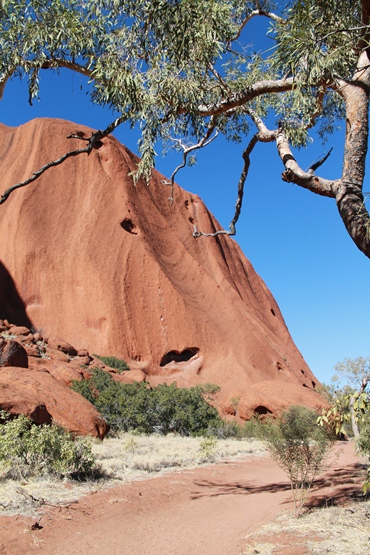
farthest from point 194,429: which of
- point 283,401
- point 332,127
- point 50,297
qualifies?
point 50,297

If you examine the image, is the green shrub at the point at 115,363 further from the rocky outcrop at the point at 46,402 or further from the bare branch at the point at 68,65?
the bare branch at the point at 68,65

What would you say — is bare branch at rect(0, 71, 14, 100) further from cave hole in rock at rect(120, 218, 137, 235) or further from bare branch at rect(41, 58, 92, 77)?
cave hole in rock at rect(120, 218, 137, 235)

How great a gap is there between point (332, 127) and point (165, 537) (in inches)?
233

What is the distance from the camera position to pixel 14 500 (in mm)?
4848

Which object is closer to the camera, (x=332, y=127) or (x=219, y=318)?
(x=332, y=127)

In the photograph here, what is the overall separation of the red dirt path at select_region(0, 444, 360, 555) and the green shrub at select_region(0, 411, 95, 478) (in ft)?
2.15

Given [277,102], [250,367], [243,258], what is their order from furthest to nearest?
[243,258], [250,367], [277,102]

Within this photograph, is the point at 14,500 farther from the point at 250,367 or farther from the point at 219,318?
the point at 219,318

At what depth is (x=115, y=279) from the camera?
28.2 metres

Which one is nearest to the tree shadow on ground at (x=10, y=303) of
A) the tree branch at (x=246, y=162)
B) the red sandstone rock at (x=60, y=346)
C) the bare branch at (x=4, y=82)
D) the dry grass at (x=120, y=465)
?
the red sandstone rock at (x=60, y=346)

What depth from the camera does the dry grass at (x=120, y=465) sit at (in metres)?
5.00

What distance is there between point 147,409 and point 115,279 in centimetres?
1495

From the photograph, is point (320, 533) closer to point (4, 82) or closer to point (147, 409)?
point (4, 82)

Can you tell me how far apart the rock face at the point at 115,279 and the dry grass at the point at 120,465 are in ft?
38.0
